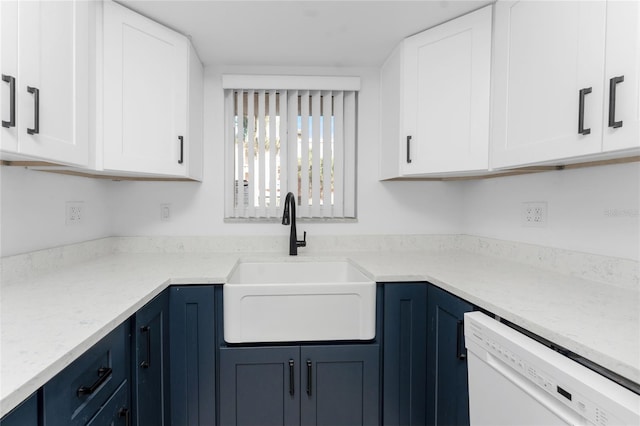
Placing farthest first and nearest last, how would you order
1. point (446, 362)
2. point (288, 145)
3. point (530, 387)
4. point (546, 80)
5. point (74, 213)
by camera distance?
point (288, 145), point (74, 213), point (446, 362), point (546, 80), point (530, 387)

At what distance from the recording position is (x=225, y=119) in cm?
198

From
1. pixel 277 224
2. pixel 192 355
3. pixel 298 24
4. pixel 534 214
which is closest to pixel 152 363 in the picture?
pixel 192 355

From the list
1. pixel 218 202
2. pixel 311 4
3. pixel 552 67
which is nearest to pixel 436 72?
pixel 552 67

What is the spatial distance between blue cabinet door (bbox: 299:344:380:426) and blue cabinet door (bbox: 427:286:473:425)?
0.24 metres

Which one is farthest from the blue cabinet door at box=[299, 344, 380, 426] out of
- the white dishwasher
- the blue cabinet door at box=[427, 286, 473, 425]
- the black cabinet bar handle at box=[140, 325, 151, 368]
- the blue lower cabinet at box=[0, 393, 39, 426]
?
the blue lower cabinet at box=[0, 393, 39, 426]

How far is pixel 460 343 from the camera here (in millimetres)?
1170

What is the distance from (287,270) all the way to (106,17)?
153 centimetres

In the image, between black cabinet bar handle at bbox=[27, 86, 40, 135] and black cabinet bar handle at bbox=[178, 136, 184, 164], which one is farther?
black cabinet bar handle at bbox=[178, 136, 184, 164]

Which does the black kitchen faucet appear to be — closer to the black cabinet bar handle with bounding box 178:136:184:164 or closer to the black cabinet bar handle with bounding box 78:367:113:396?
the black cabinet bar handle with bounding box 178:136:184:164

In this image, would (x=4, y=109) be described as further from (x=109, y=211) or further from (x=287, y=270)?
(x=287, y=270)

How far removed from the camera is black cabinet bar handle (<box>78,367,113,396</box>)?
750mm

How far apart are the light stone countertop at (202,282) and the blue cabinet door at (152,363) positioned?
87 mm

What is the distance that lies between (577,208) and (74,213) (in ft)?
7.87

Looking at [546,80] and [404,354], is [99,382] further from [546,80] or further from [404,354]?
[546,80]
